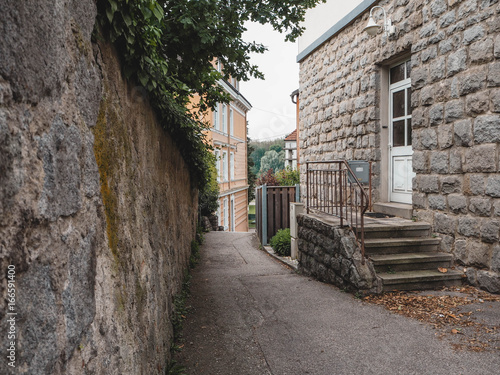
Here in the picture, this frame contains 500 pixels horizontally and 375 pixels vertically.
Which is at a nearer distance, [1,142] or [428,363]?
[1,142]

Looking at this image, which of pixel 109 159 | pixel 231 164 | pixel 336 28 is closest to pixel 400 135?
pixel 336 28

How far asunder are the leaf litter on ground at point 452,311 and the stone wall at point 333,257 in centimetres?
26

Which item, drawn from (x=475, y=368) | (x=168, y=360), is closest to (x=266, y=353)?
(x=168, y=360)

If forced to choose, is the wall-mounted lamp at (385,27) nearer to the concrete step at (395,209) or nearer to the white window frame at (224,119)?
the concrete step at (395,209)

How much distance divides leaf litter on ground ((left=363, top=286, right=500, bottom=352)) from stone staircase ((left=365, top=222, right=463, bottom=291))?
0.47 feet

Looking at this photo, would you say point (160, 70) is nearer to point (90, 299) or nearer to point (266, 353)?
point (90, 299)

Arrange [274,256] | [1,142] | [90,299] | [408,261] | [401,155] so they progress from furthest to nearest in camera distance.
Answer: [274,256]
[401,155]
[408,261]
[90,299]
[1,142]

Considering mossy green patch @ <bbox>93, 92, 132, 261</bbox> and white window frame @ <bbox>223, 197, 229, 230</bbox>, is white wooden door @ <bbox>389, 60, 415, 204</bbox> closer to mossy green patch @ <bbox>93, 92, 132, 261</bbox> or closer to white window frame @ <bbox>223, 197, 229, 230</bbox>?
mossy green patch @ <bbox>93, 92, 132, 261</bbox>

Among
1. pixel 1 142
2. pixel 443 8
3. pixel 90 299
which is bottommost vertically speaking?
pixel 90 299

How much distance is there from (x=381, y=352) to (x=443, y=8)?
14.9 ft

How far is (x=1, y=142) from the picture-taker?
101 cm

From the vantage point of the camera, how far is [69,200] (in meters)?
1.40

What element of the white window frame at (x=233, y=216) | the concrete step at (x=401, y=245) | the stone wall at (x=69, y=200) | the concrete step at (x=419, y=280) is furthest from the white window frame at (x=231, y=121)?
the stone wall at (x=69, y=200)

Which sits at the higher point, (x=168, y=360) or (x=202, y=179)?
(x=202, y=179)
